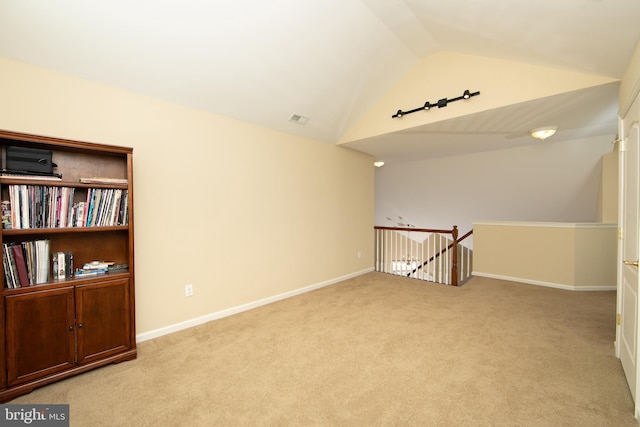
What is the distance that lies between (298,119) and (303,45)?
1019 millimetres

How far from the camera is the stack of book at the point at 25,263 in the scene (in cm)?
175

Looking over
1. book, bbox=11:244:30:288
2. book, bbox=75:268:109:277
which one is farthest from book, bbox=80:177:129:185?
book, bbox=75:268:109:277

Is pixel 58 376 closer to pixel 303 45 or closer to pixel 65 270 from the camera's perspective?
pixel 65 270

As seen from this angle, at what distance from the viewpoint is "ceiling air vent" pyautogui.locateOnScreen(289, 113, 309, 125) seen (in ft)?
11.2

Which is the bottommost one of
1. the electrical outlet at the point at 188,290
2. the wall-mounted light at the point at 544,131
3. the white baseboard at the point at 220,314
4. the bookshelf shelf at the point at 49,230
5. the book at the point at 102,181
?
the white baseboard at the point at 220,314

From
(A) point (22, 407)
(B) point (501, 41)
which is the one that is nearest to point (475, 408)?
(A) point (22, 407)

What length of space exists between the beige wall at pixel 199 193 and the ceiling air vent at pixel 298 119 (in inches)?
11.0

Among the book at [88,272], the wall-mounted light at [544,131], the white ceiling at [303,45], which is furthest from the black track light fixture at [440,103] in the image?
the book at [88,272]

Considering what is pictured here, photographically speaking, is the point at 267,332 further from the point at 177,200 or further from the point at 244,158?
the point at 244,158

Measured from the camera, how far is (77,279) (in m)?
1.97

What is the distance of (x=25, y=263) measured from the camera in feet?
5.98

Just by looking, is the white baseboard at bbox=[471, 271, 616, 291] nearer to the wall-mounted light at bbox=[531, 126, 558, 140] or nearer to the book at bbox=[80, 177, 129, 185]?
the wall-mounted light at bbox=[531, 126, 558, 140]

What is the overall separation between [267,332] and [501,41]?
3540 millimetres

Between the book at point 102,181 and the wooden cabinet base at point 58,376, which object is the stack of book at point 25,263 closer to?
the book at point 102,181
